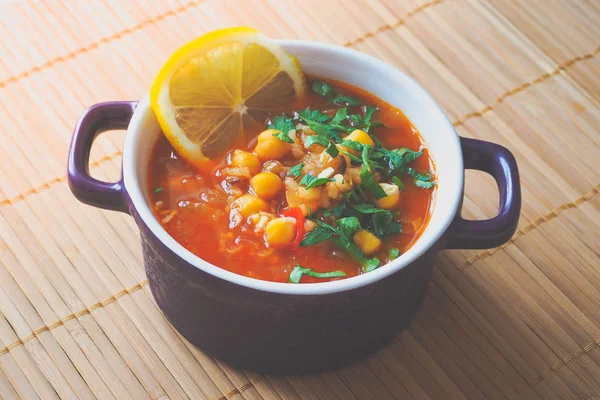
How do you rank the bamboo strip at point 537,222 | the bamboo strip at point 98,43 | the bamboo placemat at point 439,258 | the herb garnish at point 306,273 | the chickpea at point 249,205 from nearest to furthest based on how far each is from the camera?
the herb garnish at point 306,273, the chickpea at point 249,205, the bamboo placemat at point 439,258, the bamboo strip at point 537,222, the bamboo strip at point 98,43

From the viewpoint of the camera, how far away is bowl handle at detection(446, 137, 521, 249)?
1.69 meters

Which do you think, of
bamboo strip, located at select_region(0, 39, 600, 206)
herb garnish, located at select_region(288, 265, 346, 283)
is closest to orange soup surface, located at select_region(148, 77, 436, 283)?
herb garnish, located at select_region(288, 265, 346, 283)

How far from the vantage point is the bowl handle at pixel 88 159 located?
1688mm

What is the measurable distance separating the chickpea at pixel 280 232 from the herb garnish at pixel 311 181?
101mm

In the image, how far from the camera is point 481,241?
1.72m

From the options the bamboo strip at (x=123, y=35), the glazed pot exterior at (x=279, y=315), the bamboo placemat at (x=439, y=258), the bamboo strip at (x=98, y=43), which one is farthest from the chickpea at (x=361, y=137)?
the bamboo strip at (x=98, y=43)

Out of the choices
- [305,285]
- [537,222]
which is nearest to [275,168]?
[305,285]

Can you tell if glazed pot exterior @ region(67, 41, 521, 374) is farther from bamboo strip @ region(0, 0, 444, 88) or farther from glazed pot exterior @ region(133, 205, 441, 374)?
bamboo strip @ region(0, 0, 444, 88)

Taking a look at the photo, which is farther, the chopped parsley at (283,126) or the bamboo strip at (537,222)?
the bamboo strip at (537,222)

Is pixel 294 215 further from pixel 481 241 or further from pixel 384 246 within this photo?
pixel 481 241

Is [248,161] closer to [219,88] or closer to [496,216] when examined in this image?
[219,88]

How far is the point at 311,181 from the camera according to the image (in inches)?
68.2

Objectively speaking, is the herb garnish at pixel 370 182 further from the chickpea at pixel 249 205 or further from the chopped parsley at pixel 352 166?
the chickpea at pixel 249 205

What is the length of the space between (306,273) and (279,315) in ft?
0.38
